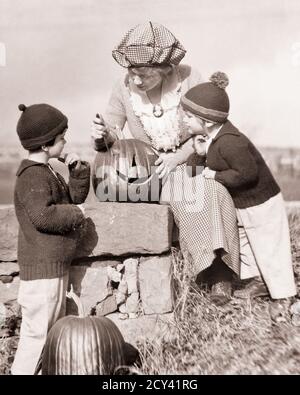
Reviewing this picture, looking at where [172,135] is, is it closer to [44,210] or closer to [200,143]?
[200,143]

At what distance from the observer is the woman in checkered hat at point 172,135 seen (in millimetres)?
4730

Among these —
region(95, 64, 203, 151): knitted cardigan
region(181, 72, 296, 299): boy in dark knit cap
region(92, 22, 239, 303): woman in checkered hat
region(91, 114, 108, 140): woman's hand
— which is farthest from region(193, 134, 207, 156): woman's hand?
region(91, 114, 108, 140): woman's hand

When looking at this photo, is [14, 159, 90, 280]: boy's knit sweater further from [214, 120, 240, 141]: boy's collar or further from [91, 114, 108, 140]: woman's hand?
[214, 120, 240, 141]: boy's collar

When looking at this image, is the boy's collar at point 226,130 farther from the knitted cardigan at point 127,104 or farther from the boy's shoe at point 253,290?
the boy's shoe at point 253,290

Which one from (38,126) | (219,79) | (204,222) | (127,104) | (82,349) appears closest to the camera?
(82,349)

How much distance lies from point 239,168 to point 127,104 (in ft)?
3.97

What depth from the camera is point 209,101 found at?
15.7 feet

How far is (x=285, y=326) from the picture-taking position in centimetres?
451

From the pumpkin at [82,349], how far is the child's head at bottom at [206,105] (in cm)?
155

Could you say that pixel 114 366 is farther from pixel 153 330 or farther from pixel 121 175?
pixel 121 175

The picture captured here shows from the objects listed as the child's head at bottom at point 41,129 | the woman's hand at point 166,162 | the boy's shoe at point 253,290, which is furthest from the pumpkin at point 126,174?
the boy's shoe at point 253,290

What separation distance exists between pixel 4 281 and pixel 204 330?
1398 millimetres

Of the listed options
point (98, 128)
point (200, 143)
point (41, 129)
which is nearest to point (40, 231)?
point (41, 129)
